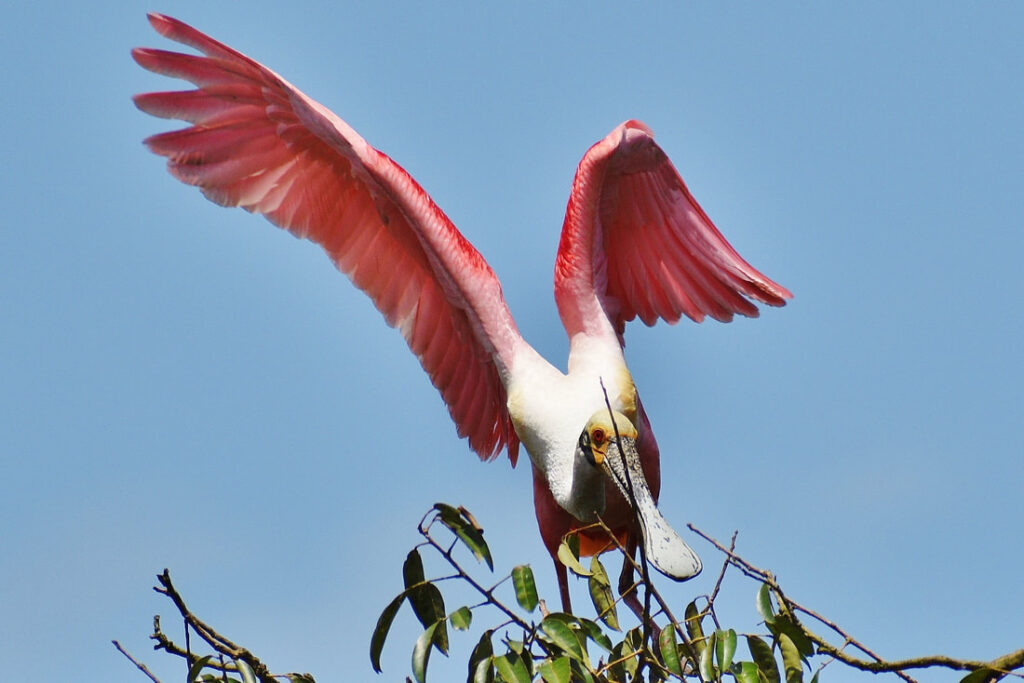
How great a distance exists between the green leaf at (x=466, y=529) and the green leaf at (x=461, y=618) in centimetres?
14

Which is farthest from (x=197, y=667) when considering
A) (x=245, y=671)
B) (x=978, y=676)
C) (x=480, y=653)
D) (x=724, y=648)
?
(x=978, y=676)

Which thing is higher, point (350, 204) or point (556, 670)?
point (350, 204)

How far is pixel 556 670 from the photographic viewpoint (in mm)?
3732

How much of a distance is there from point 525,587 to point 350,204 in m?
2.88

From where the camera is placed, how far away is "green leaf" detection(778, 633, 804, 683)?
3965 mm

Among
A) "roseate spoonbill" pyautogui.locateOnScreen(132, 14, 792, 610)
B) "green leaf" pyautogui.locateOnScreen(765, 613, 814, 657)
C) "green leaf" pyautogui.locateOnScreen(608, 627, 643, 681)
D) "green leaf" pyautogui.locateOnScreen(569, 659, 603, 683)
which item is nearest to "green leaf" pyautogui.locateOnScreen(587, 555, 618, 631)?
"green leaf" pyautogui.locateOnScreen(608, 627, 643, 681)

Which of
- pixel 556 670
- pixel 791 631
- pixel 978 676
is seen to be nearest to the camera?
pixel 556 670

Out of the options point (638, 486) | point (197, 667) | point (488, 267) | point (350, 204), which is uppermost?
point (350, 204)

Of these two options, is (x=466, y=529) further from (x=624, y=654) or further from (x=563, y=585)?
(x=563, y=585)

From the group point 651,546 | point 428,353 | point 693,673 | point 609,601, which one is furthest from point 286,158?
point 693,673

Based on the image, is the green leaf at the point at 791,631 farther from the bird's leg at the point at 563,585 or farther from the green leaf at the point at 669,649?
the bird's leg at the point at 563,585

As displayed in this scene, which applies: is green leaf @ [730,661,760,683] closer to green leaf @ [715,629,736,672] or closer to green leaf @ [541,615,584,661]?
green leaf @ [715,629,736,672]

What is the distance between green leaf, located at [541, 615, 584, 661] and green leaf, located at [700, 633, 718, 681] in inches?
13.2

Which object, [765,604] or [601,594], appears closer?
[765,604]
